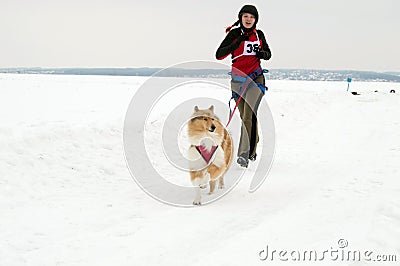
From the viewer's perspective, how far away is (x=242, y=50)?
19.1 feet

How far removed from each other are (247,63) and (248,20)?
27.4 inches

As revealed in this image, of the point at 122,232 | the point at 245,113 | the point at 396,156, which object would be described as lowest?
the point at 122,232

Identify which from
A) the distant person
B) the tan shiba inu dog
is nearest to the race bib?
the distant person

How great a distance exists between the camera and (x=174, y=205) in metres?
4.49

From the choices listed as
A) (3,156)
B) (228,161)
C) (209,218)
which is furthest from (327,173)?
(3,156)

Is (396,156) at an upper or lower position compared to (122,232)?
upper

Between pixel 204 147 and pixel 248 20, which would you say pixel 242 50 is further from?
pixel 204 147

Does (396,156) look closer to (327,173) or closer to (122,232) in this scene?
(327,173)

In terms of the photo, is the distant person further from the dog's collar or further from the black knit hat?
the dog's collar

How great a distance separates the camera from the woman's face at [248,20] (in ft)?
18.5

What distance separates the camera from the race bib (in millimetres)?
5801

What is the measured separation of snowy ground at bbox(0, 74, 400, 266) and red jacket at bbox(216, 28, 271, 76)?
1.84 metres

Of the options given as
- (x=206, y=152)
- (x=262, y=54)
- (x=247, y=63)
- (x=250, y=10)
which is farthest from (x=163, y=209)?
(x=250, y=10)

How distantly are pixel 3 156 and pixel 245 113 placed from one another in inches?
152
